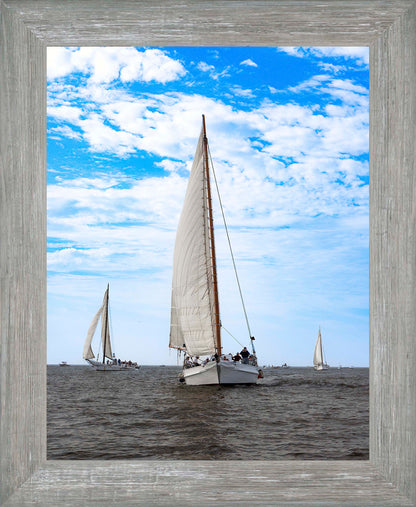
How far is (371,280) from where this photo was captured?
4.51ft

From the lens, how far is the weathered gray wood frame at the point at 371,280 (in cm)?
132

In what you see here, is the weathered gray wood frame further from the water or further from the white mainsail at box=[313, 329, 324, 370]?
the white mainsail at box=[313, 329, 324, 370]

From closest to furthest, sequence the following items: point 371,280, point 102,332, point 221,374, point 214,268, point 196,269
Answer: point 371,280 < point 214,268 < point 221,374 < point 196,269 < point 102,332

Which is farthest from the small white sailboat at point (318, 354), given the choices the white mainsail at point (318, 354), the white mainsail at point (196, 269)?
the white mainsail at point (196, 269)

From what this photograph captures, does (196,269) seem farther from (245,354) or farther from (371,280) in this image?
(371,280)

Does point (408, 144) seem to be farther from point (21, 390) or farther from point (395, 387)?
point (21, 390)

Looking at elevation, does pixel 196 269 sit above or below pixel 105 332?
above

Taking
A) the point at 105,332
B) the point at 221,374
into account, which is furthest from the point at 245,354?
the point at 105,332

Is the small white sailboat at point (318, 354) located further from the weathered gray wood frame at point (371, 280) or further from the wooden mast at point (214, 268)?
the weathered gray wood frame at point (371, 280)

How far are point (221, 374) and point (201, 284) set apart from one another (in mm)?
3815

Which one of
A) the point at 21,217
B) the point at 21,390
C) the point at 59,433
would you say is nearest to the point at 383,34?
the point at 21,217

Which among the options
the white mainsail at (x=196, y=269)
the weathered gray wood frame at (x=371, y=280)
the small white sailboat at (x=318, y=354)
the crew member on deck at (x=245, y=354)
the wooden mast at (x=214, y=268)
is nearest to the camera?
the weathered gray wood frame at (x=371, y=280)

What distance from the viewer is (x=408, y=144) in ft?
4.36

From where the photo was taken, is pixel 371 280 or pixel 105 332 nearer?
pixel 371 280
